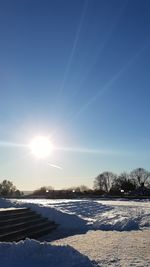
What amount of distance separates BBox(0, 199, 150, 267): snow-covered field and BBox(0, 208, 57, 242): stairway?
1.58 ft

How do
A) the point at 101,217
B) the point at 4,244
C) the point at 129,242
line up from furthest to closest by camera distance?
1. the point at 101,217
2. the point at 129,242
3. the point at 4,244

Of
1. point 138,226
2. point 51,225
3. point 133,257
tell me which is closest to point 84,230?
point 51,225

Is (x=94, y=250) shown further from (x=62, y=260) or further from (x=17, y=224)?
(x=17, y=224)

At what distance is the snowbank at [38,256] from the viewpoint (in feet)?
25.7

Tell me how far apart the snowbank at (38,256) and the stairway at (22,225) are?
3.41m

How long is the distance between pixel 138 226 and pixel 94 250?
657 cm

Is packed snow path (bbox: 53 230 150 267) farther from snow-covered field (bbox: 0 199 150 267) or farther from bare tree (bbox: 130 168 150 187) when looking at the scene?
bare tree (bbox: 130 168 150 187)

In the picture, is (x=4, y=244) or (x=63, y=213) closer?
(x=4, y=244)

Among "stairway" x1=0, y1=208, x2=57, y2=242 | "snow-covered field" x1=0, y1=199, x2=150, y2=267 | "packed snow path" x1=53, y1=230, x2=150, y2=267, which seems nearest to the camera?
Result: "snow-covered field" x1=0, y1=199, x2=150, y2=267

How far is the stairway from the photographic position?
1246 cm

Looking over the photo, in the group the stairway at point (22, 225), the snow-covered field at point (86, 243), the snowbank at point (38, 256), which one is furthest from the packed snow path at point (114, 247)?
the stairway at point (22, 225)

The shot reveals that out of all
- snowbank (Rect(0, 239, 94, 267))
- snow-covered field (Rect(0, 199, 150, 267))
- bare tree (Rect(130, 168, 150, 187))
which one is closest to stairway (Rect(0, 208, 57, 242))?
snow-covered field (Rect(0, 199, 150, 267))

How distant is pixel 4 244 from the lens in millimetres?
8578

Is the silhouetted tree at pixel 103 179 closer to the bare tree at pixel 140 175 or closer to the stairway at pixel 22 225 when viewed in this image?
the bare tree at pixel 140 175
